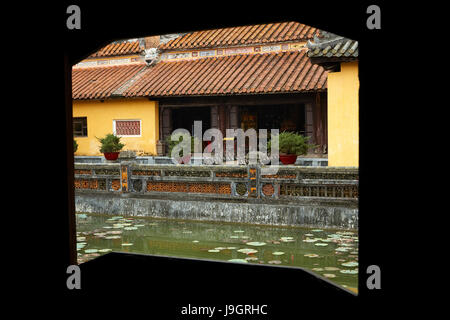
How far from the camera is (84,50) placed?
3.14 m

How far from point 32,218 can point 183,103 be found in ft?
34.8

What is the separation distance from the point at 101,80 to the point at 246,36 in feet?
15.8

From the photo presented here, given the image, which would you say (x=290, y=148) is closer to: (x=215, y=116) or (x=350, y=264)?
(x=350, y=264)

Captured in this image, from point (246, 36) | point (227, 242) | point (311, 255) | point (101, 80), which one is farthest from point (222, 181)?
point (101, 80)

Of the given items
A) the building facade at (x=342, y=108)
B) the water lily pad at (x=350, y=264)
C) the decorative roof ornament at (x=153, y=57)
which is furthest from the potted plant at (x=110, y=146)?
the water lily pad at (x=350, y=264)

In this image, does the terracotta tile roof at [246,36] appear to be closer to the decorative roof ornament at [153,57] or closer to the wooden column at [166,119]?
the decorative roof ornament at [153,57]

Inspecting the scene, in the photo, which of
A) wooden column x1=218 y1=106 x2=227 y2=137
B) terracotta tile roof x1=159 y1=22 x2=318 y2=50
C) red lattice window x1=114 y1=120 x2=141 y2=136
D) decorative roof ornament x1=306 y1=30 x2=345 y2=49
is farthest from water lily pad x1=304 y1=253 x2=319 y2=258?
red lattice window x1=114 y1=120 x2=141 y2=136

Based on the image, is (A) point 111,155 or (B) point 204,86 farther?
(B) point 204,86

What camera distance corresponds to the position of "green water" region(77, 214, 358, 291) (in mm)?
6301

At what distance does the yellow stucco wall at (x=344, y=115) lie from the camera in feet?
29.2

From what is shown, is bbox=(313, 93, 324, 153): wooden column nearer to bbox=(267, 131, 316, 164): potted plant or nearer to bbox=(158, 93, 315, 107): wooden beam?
bbox=(158, 93, 315, 107): wooden beam

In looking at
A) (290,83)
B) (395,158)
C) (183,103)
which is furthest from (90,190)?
(395,158)

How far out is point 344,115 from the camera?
29.6 ft
